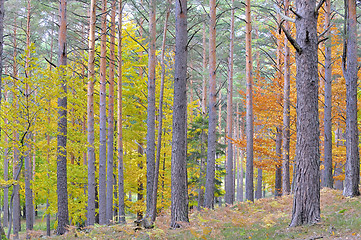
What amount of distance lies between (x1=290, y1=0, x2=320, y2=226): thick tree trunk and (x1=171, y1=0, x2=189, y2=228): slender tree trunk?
10.2ft

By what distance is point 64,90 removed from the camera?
432 inches

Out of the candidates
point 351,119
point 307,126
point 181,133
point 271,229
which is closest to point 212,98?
point 181,133

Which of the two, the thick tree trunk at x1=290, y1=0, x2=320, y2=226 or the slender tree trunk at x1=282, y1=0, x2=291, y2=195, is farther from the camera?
the slender tree trunk at x1=282, y1=0, x2=291, y2=195

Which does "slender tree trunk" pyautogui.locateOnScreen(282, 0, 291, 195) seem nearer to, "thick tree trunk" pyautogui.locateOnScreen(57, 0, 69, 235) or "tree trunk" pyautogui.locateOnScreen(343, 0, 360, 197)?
"tree trunk" pyautogui.locateOnScreen(343, 0, 360, 197)

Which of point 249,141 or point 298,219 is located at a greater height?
point 249,141

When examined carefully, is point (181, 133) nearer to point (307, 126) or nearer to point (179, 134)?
Result: point (179, 134)

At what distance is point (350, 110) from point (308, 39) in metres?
4.42

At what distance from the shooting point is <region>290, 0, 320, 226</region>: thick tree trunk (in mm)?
6215

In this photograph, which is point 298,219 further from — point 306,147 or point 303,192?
point 306,147

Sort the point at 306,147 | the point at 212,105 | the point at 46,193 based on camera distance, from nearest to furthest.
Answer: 1. the point at 306,147
2. the point at 212,105
3. the point at 46,193

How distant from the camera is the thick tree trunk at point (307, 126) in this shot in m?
6.21

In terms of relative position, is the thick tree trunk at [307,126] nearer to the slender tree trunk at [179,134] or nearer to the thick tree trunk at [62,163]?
the slender tree trunk at [179,134]

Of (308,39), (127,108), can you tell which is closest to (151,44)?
(127,108)

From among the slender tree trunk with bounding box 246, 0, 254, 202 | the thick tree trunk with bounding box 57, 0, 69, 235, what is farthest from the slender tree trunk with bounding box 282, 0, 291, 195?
the thick tree trunk with bounding box 57, 0, 69, 235
